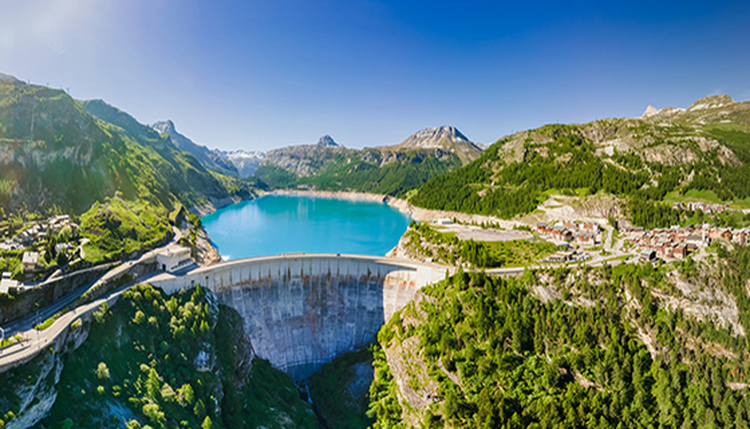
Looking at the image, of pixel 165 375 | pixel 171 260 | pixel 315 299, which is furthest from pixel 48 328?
pixel 315 299

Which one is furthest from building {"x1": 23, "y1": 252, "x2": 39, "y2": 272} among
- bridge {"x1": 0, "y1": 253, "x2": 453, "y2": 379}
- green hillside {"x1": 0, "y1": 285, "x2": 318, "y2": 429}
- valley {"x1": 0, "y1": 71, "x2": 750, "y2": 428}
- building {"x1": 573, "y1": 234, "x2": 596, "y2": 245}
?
building {"x1": 573, "y1": 234, "x2": 596, "y2": 245}

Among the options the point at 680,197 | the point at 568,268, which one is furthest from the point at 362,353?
the point at 680,197

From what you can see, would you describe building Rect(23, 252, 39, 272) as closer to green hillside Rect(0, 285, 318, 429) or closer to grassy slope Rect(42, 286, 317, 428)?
green hillside Rect(0, 285, 318, 429)

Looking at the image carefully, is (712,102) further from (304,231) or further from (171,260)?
(171,260)

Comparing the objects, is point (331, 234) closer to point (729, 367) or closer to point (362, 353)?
point (362, 353)

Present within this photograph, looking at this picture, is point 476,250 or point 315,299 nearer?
point 315,299

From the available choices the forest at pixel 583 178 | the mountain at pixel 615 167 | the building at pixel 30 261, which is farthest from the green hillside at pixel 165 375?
the mountain at pixel 615 167
